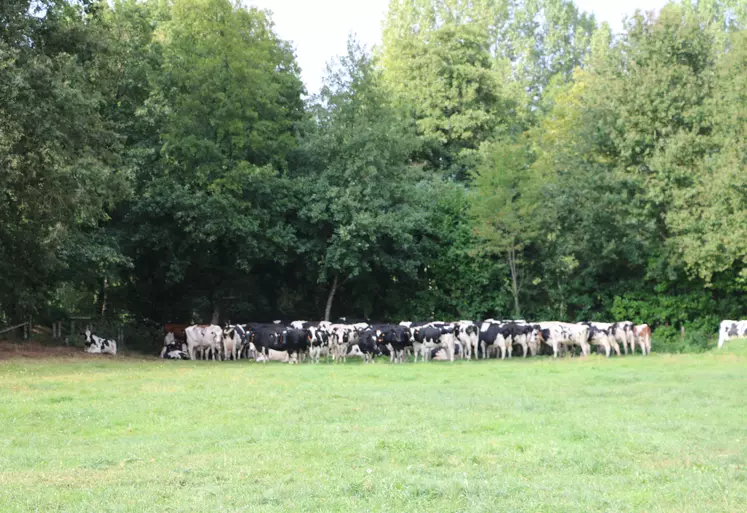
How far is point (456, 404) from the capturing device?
47.1 feet

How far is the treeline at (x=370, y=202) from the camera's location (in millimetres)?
32594

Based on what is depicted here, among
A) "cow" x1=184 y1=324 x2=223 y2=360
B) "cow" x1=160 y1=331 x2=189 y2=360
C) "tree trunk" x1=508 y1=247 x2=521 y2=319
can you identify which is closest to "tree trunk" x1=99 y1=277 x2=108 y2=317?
"cow" x1=160 y1=331 x2=189 y2=360

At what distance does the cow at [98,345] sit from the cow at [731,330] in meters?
22.5

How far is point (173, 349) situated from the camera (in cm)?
3334

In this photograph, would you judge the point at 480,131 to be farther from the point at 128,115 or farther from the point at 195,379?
the point at 195,379

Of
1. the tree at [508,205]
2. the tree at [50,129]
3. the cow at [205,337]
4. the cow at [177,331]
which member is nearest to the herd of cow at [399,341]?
the cow at [205,337]

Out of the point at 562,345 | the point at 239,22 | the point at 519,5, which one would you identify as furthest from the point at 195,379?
the point at 519,5

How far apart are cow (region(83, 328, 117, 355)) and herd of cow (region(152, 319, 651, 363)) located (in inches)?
76.7

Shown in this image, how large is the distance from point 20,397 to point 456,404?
7.73 meters

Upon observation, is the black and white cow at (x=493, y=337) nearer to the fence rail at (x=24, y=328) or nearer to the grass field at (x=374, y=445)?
the grass field at (x=374, y=445)

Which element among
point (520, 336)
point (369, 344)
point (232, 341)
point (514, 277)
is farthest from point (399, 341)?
point (514, 277)

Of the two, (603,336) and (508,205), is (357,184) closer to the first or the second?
(508,205)

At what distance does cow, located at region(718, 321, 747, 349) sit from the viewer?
1272 inches

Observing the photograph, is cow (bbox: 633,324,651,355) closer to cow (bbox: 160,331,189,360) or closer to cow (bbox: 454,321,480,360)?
cow (bbox: 454,321,480,360)
